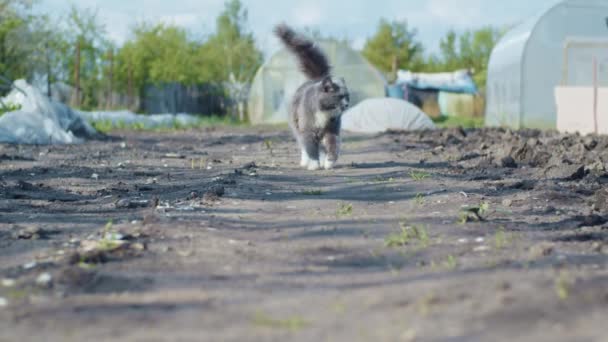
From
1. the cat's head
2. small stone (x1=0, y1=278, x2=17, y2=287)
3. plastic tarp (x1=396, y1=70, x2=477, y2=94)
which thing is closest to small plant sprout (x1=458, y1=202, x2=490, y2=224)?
small stone (x1=0, y1=278, x2=17, y2=287)

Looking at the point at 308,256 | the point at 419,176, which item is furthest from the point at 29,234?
the point at 419,176

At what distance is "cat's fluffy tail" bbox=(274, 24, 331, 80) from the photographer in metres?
13.2

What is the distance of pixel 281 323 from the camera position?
12.8 feet

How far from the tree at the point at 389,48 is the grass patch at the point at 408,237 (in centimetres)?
5914

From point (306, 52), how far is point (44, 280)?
882cm

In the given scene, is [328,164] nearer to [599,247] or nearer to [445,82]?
[599,247]

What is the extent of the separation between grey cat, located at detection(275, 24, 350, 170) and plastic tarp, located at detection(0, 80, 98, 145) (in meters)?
8.05

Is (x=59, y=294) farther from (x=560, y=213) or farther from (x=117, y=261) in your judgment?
(x=560, y=213)

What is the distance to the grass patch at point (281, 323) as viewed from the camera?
152 inches

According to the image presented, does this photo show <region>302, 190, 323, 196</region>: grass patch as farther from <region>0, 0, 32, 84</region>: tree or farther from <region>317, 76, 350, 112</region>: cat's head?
<region>0, 0, 32, 84</region>: tree

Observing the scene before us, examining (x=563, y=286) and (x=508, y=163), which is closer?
(x=563, y=286)

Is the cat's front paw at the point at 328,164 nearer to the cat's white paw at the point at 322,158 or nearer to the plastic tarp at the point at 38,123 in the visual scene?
the cat's white paw at the point at 322,158

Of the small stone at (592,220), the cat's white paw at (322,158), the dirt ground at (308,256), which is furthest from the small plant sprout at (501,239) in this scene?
the cat's white paw at (322,158)

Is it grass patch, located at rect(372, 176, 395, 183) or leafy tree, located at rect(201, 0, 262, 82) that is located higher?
leafy tree, located at rect(201, 0, 262, 82)
